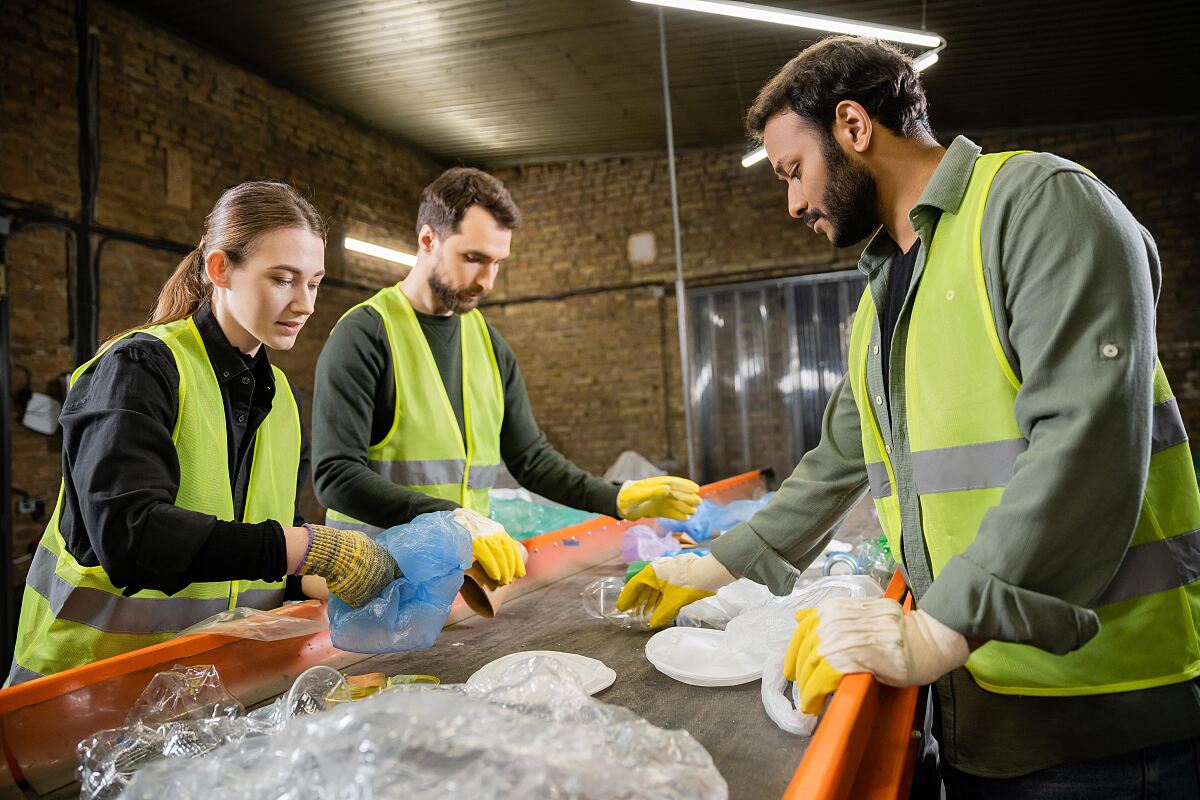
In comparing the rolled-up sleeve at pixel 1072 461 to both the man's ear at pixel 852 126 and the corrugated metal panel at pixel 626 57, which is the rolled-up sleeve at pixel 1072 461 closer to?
the man's ear at pixel 852 126

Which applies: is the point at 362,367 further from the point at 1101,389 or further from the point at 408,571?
the point at 1101,389

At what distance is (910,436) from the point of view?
119 centimetres

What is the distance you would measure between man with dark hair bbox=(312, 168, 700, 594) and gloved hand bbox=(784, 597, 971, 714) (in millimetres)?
1122

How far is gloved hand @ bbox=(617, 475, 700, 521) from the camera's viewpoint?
2.31 m

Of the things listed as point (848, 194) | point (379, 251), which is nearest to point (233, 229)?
point (848, 194)

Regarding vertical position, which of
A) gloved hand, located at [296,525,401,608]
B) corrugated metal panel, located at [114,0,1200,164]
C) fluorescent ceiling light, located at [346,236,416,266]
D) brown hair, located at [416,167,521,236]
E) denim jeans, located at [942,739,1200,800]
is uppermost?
corrugated metal panel, located at [114,0,1200,164]

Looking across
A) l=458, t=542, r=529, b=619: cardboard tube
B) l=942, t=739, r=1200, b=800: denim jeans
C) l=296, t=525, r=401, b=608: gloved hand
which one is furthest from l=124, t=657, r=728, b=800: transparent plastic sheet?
l=458, t=542, r=529, b=619: cardboard tube

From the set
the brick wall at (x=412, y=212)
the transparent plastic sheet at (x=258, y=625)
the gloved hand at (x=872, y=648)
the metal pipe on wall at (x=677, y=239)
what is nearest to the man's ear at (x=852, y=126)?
the gloved hand at (x=872, y=648)

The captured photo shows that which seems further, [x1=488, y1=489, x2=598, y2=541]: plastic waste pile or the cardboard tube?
[x1=488, y1=489, x2=598, y2=541]: plastic waste pile

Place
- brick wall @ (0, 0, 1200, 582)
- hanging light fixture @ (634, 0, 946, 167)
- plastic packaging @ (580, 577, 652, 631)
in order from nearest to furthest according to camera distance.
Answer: plastic packaging @ (580, 577, 652, 631) < hanging light fixture @ (634, 0, 946, 167) < brick wall @ (0, 0, 1200, 582)

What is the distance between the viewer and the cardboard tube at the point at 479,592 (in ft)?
5.50

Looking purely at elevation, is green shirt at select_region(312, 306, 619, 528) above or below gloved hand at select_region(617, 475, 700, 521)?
above

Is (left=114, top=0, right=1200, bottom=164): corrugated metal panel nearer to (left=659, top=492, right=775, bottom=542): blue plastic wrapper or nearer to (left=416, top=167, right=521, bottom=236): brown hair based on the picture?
(left=416, top=167, right=521, bottom=236): brown hair

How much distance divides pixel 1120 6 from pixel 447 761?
20.2ft
